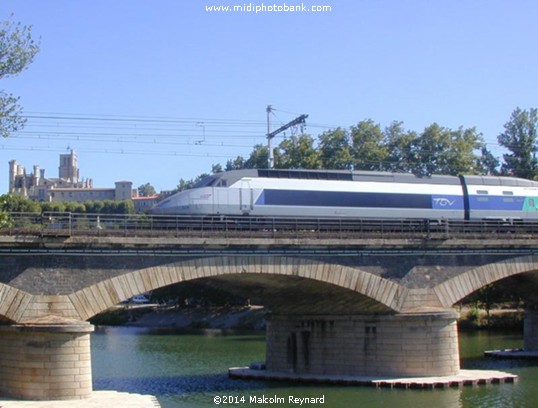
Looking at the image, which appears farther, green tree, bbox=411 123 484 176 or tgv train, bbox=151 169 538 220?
green tree, bbox=411 123 484 176

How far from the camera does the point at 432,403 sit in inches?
1214

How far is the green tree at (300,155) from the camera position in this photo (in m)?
69.6

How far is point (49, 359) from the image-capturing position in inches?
1094

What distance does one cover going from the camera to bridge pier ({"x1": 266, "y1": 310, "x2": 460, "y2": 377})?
115ft

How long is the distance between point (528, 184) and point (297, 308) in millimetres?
16499

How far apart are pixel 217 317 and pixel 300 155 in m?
21.2

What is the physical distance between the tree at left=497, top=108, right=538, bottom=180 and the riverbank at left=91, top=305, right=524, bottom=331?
52.1 feet

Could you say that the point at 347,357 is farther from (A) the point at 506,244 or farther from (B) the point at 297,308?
(A) the point at 506,244

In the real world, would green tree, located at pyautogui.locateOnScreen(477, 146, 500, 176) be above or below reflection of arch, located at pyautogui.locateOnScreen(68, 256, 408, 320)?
above

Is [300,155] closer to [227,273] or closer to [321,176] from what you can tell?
[321,176]

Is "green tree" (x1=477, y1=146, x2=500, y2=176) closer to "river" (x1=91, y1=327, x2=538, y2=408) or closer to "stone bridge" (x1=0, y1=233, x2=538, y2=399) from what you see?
→ "river" (x1=91, y1=327, x2=538, y2=408)

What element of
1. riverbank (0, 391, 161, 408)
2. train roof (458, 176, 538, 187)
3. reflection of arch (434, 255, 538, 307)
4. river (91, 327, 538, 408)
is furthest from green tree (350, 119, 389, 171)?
riverbank (0, 391, 161, 408)

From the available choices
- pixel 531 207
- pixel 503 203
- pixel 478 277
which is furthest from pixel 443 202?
pixel 478 277

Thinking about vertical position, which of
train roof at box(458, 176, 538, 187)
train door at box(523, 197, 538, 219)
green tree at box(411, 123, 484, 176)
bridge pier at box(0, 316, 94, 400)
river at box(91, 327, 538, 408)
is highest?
green tree at box(411, 123, 484, 176)
